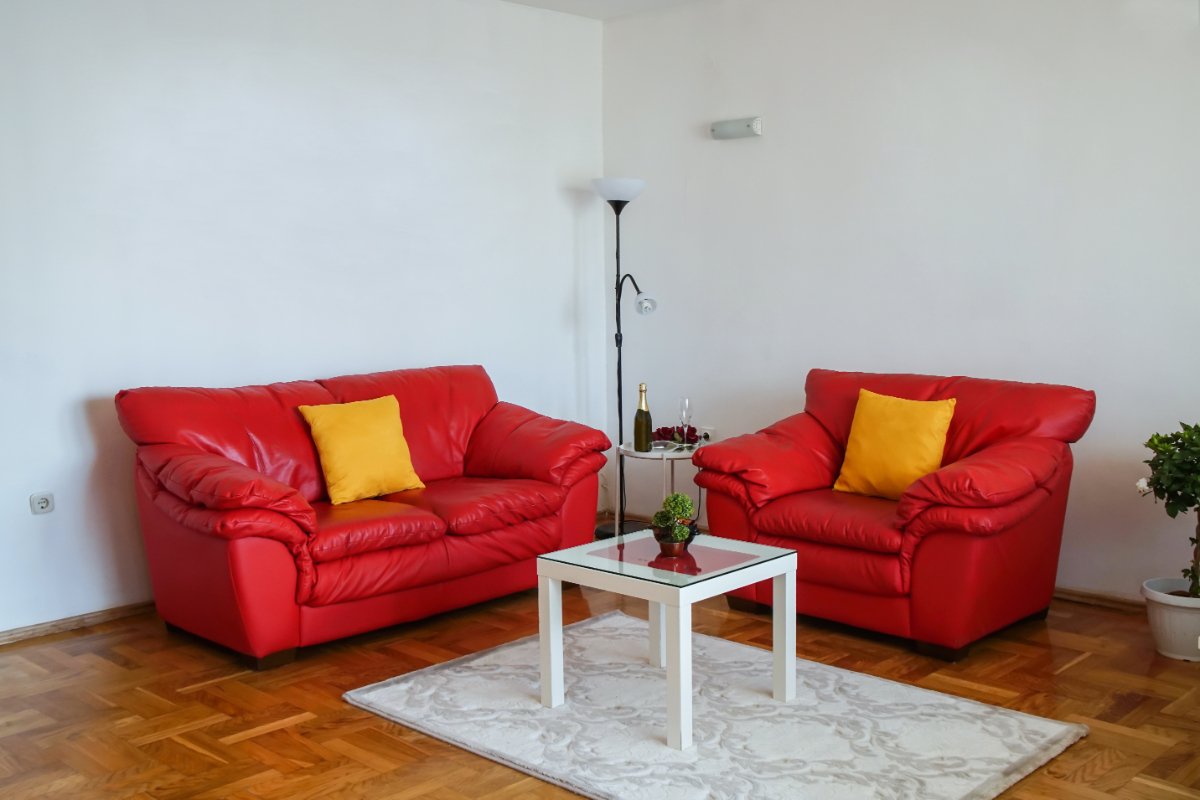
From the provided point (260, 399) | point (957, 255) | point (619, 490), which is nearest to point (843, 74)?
point (957, 255)

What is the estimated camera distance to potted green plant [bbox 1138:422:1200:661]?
3.85 metres

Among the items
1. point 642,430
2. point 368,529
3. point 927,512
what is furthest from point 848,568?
point 368,529

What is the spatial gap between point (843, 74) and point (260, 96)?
2.64 meters

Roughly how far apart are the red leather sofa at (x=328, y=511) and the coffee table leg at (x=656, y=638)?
2.96ft

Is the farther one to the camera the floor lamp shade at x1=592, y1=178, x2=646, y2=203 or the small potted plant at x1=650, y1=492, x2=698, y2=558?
the floor lamp shade at x1=592, y1=178, x2=646, y2=203

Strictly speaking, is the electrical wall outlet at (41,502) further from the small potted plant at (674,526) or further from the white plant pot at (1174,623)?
the white plant pot at (1174,623)

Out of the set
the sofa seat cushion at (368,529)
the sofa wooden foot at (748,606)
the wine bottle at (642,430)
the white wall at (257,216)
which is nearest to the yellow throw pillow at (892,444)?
the sofa wooden foot at (748,606)

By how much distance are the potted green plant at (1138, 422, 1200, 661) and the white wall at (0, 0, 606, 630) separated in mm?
3204

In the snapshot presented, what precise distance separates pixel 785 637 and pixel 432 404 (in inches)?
87.1

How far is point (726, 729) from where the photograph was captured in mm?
3367

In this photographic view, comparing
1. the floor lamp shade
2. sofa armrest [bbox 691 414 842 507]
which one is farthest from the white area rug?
the floor lamp shade

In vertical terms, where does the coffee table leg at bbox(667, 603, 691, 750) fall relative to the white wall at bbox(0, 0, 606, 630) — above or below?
below

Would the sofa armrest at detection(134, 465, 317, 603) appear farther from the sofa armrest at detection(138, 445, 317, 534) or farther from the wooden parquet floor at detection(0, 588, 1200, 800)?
the wooden parquet floor at detection(0, 588, 1200, 800)

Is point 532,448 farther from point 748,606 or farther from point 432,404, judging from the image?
point 748,606
